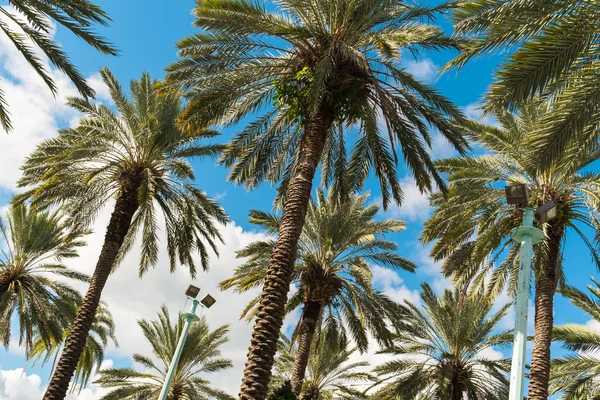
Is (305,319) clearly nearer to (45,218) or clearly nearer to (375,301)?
(375,301)

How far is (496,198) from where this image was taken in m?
14.8

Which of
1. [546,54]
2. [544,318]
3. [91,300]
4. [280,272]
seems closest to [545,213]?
[546,54]

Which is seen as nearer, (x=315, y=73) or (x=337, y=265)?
(x=315, y=73)

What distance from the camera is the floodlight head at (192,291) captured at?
13141mm

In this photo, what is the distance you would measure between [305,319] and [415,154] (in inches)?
306

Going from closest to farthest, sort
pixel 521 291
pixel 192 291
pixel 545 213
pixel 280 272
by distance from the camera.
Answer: pixel 521 291
pixel 545 213
pixel 280 272
pixel 192 291

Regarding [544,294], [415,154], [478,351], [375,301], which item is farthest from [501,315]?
[415,154]

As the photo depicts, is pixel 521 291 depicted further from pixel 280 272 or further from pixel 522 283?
pixel 280 272

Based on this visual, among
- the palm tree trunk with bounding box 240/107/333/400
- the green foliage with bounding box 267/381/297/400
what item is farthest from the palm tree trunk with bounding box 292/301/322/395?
the palm tree trunk with bounding box 240/107/333/400

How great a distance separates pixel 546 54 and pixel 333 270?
1302cm

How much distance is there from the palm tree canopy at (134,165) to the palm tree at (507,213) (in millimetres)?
7023

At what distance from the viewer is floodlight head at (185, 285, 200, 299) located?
13.1m

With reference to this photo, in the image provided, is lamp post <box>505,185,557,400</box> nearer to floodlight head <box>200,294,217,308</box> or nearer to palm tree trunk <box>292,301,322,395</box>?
floodlight head <box>200,294,217,308</box>

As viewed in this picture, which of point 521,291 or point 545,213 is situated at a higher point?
point 545,213
